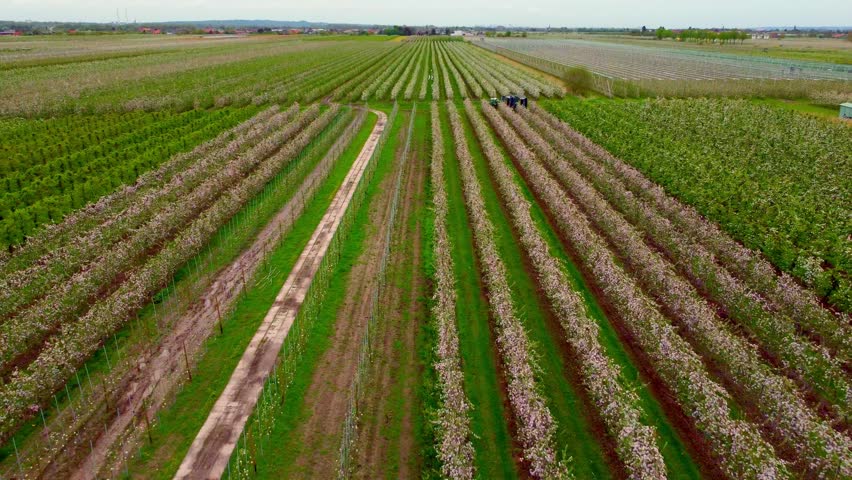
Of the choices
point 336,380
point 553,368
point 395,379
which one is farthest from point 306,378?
point 553,368

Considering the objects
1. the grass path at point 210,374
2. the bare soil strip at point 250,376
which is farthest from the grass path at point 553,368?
the grass path at point 210,374

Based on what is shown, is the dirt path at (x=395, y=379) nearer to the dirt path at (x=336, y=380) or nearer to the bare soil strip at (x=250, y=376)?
the dirt path at (x=336, y=380)

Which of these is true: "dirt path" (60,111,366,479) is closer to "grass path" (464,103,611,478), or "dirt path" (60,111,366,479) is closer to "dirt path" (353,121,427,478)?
"dirt path" (353,121,427,478)

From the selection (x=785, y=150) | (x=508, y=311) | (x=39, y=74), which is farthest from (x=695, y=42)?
(x=508, y=311)

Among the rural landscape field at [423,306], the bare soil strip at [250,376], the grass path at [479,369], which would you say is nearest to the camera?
the bare soil strip at [250,376]

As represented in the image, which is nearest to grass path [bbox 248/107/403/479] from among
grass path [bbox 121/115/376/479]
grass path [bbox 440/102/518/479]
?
grass path [bbox 121/115/376/479]

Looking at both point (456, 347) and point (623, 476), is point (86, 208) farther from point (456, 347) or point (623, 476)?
point (623, 476)

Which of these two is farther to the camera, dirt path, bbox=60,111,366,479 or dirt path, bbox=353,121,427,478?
dirt path, bbox=353,121,427,478
